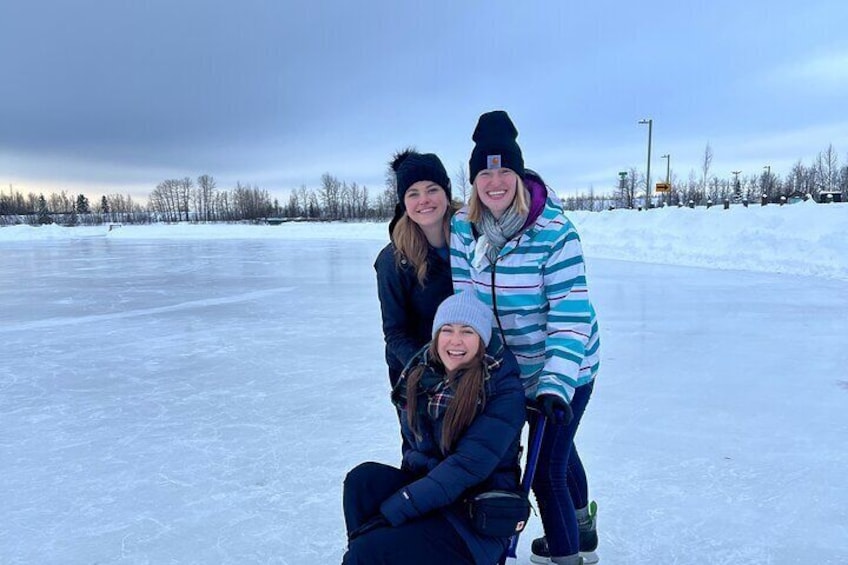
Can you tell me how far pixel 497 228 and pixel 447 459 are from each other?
26.6 inches

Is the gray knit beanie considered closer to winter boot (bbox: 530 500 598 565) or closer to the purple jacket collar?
the purple jacket collar

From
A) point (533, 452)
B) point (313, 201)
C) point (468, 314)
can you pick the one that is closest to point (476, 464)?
point (533, 452)

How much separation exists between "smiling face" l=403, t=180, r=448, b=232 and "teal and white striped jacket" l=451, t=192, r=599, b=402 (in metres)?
0.21

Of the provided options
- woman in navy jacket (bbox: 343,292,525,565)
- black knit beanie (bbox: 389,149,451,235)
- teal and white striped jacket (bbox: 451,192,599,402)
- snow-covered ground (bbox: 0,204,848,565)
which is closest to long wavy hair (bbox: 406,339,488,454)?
woman in navy jacket (bbox: 343,292,525,565)

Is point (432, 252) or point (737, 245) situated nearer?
point (432, 252)

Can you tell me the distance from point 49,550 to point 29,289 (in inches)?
372

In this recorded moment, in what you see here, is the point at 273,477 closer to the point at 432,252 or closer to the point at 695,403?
the point at 432,252

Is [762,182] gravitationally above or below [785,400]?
above

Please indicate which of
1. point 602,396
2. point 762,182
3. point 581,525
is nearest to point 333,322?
point 602,396

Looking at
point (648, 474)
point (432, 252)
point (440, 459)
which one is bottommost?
point (648, 474)

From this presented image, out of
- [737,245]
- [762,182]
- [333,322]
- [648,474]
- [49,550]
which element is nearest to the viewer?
[49,550]

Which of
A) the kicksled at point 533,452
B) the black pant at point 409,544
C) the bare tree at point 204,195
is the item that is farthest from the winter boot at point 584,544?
the bare tree at point 204,195

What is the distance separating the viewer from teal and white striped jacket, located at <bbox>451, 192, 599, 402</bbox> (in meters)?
1.70

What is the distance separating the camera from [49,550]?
219 cm
